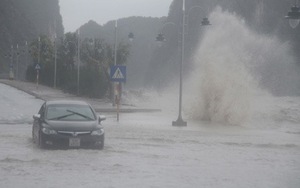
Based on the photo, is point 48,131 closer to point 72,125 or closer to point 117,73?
point 72,125

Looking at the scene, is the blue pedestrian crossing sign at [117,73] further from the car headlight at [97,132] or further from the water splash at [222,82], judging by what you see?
A: the car headlight at [97,132]

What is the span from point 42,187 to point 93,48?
56.1 metres

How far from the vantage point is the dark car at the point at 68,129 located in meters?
16.2

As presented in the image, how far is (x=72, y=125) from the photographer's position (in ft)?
54.0

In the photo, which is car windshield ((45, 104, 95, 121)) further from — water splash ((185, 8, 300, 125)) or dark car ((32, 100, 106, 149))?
water splash ((185, 8, 300, 125))

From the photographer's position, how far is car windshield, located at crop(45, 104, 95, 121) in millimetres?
17319

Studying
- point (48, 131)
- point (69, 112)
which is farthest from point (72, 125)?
point (69, 112)

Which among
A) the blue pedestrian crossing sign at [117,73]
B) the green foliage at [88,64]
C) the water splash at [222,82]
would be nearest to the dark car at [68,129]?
the blue pedestrian crossing sign at [117,73]

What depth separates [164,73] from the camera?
7461 inches

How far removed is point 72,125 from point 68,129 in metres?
0.24

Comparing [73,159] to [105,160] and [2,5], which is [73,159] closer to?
[105,160]

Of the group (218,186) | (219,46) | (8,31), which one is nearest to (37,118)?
(218,186)

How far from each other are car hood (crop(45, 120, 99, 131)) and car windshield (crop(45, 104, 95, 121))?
0.46 m

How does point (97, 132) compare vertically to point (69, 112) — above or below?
below
